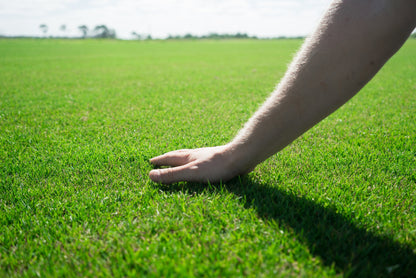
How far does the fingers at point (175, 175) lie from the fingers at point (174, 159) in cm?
19

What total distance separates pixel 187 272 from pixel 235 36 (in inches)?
3911

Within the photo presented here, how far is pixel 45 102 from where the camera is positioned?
4535 millimetres

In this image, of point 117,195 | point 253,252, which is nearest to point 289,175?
point 253,252

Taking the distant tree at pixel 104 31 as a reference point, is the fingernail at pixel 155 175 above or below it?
below

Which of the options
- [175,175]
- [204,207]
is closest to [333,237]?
[204,207]

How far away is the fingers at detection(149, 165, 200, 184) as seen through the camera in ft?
5.45

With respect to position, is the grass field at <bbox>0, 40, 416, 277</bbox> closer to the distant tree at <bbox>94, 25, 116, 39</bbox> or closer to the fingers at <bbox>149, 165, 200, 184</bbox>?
the fingers at <bbox>149, 165, 200, 184</bbox>

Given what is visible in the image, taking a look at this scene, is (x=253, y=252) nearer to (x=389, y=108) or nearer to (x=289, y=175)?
(x=289, y=175)

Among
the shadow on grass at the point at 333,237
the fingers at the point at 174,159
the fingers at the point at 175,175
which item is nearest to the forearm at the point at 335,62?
the shadow on grass at the point at 333,237

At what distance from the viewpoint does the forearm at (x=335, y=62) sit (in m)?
1.01

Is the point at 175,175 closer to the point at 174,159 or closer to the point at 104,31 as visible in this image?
the point at 174,159

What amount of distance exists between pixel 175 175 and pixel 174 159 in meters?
0.27

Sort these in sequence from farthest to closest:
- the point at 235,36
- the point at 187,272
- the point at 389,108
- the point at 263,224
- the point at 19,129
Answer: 1. the point at 235,36
2. the point at 389,108
3. the point at 19,129
4. the point at 263,224
5. the point at 187,272

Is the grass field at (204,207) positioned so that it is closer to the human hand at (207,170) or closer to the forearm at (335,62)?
the human hand at (207,170)
